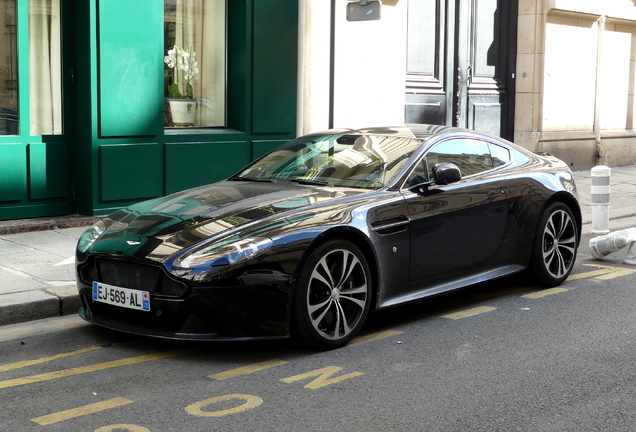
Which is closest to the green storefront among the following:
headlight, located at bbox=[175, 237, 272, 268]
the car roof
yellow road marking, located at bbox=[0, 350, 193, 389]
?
the car roof

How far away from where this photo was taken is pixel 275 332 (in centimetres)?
500

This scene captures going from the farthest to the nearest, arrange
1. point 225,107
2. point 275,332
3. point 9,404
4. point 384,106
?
point 384,106 → point 225,107 → point 275,332 → point 9,404

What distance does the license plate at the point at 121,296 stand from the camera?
499 centimetres

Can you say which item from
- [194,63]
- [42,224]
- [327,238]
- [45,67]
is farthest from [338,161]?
[194,63]

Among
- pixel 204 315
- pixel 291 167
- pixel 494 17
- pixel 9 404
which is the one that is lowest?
pixel 9 404

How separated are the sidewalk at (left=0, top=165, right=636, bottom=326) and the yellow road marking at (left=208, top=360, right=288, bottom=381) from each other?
2.00 m

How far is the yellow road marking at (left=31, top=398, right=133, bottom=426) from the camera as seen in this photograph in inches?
159

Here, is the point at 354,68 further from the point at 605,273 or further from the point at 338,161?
the point at 338,161

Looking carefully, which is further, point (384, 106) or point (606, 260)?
point (384, 106)

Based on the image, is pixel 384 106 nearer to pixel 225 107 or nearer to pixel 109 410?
pixel 225 107

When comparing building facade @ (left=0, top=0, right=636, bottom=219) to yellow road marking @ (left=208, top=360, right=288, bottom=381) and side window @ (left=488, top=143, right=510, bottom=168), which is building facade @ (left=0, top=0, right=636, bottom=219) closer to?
side window @ (left=488, top=143, right=510, bottom=168)

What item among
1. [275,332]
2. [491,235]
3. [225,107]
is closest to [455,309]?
[491,235]

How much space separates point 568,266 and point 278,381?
362cm

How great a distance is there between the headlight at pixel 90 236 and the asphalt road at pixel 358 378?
1.99ft
